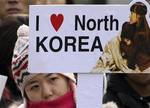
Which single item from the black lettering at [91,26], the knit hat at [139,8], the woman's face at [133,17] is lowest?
the black lettering at [91,26]

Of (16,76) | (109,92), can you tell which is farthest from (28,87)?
(109,92)

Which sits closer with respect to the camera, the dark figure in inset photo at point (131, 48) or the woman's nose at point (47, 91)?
the dark figure in inset photo at point (131, 48)

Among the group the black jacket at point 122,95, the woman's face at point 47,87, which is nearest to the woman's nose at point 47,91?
the woman's face at point 47,87

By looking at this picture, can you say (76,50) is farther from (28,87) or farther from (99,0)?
(99,0)

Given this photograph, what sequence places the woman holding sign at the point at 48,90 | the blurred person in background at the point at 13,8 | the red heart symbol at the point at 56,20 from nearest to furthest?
the red heart symbol at the point at 56,20 < the woman holding sign at the point at 48,90 < the blurred person in background at the point at 13,8

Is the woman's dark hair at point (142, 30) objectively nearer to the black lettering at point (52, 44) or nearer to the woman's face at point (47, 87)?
the black lettering at point (52, 44)

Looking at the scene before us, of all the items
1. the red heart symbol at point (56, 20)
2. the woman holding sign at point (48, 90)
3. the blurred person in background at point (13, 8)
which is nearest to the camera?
the red heart symbol at point (56, 20)

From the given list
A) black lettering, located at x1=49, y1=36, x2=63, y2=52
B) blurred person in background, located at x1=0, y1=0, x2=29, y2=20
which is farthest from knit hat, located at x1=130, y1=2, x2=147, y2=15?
blurred person in background, located at x1=0, y1=0, x2=29, y2=20
